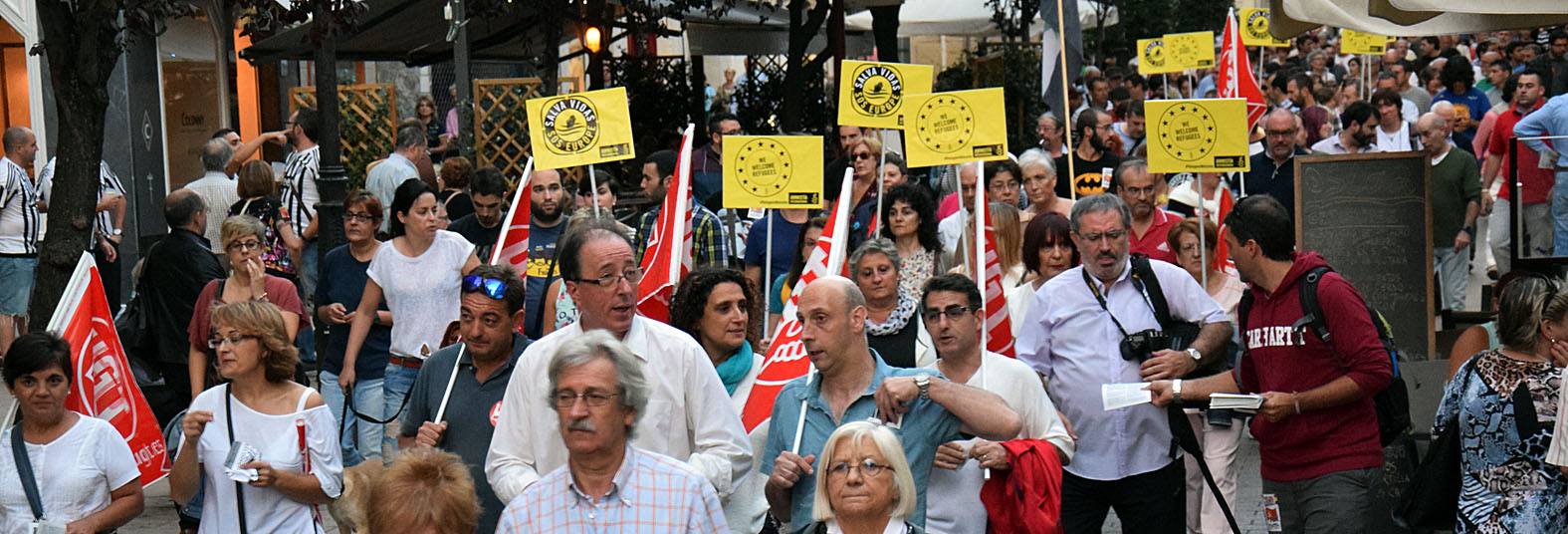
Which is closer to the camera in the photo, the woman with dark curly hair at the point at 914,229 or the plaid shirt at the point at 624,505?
the plaid shirt at the point at 624,505

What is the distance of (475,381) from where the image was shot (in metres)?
6.67

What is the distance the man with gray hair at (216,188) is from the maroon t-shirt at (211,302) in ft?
15.2

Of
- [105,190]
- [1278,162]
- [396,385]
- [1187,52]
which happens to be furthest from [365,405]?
[1187,52]

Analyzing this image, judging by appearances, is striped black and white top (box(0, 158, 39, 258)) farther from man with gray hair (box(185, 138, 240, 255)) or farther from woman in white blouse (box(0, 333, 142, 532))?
woman in white blouse (box(0, 333, 142, 532))

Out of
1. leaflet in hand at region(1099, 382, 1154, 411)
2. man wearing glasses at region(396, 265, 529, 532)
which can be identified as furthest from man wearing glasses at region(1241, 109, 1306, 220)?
man wearing glasses at region(396, 265, 529, 532)

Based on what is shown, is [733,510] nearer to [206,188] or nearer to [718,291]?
[718,291]

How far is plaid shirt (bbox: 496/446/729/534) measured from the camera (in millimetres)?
4996

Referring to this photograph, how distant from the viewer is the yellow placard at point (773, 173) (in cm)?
Result: 1066

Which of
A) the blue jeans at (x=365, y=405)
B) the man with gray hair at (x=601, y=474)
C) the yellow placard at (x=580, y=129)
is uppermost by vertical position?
the yellow placard at (x=580, y=129)

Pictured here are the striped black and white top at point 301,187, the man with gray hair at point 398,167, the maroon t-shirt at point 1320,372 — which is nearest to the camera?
the maroon t-shirt at point 1320,372

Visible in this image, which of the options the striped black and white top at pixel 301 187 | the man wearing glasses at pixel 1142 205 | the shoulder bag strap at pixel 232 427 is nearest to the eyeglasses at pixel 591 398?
the shoulder bag strap at pixel 232 427

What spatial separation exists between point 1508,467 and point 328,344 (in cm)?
594

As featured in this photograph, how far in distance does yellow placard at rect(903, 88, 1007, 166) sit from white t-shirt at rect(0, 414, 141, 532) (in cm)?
411

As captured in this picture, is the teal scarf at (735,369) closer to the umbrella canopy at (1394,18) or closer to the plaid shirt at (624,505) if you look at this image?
the plaid shirt at (624,505)
